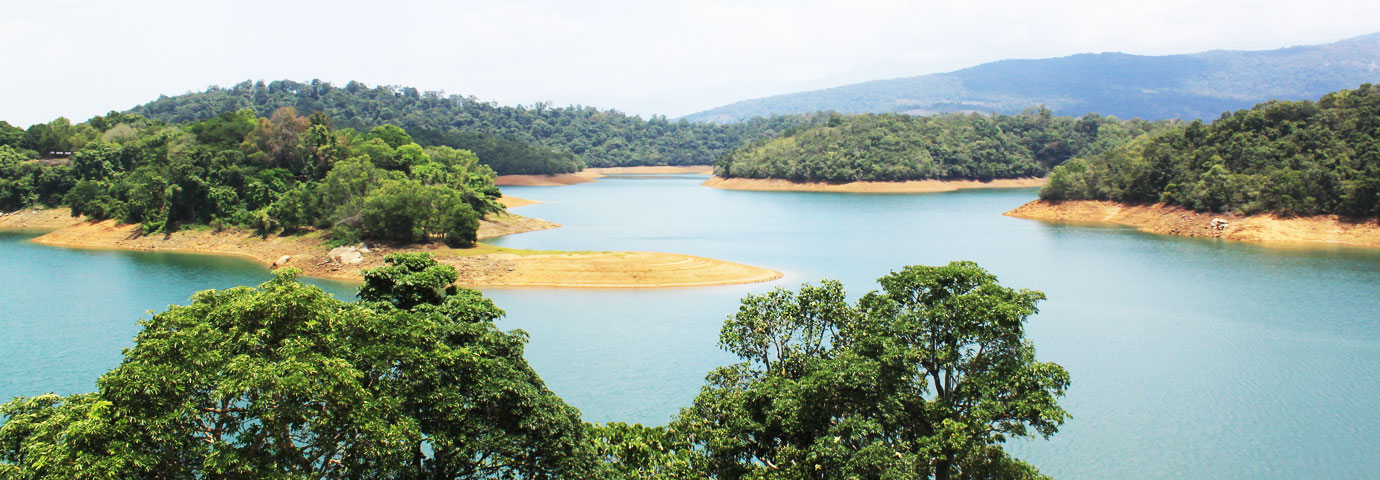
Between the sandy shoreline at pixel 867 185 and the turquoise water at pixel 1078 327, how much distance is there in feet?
159

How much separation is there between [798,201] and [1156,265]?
50.2m

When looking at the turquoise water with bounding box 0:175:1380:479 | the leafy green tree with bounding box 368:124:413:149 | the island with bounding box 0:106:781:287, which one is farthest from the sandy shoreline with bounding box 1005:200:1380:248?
the leafy green tree with bounding box 368:124:413:149

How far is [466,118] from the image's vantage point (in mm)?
179875

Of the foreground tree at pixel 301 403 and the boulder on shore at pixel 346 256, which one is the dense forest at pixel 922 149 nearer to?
the boulder on shore at pixel 346 256

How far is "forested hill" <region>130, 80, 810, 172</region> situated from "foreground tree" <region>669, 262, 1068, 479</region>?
150775 mm

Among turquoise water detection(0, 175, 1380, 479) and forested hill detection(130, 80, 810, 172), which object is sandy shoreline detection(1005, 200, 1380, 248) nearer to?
turquoise water detection(0, 175, 1380, 479)

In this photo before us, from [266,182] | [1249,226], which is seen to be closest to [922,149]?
[1249,226]

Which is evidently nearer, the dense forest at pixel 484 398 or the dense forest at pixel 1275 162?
the dense forest at pixel 484 398

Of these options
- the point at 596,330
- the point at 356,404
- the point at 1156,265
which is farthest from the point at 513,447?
the point at 1156,265

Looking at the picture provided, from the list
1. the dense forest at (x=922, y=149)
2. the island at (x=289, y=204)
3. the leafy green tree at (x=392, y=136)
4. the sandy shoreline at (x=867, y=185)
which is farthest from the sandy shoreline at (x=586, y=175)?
the island at (x=289, y=204)

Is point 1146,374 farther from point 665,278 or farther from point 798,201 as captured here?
point 798,201

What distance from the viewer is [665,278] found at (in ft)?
131

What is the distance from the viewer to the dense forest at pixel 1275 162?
55.2m

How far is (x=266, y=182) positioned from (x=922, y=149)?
84973mm
